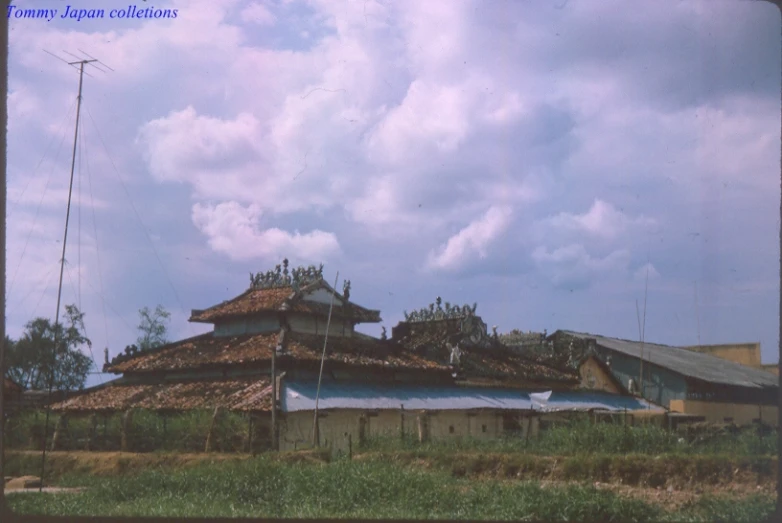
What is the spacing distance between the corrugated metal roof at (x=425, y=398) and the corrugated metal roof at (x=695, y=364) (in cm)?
232

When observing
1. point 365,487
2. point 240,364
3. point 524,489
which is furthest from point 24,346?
point 524,489

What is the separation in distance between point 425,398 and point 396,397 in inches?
41.6

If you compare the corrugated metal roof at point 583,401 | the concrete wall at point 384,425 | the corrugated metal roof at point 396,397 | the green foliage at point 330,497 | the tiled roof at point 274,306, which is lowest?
the green foliage at point 330,497

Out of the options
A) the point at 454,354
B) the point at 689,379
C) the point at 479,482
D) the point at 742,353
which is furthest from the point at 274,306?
the point at 742,353

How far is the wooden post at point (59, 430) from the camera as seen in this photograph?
821 inches

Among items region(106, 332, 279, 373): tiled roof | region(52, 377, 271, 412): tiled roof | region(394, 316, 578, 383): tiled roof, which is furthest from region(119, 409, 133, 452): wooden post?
region(394, 316, 578, 383): tiled roof

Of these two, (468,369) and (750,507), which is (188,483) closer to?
(750,507)

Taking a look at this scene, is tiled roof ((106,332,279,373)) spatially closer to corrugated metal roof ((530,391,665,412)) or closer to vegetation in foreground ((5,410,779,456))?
vegetation in foreground ((5,410,779,456))

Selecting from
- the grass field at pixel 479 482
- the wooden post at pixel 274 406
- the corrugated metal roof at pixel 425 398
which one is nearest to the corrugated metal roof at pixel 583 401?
the corrugated metal roof at pixel 425 398

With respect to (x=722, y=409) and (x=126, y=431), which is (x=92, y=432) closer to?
(x=126, y=431)

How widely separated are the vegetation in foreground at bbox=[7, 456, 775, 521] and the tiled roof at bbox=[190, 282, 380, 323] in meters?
8.47

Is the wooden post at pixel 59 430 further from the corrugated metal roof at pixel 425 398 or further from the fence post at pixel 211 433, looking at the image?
the corrugated metal roof at pixel 425 398

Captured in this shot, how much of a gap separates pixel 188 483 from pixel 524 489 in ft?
20.3

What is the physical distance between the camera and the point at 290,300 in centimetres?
2280
